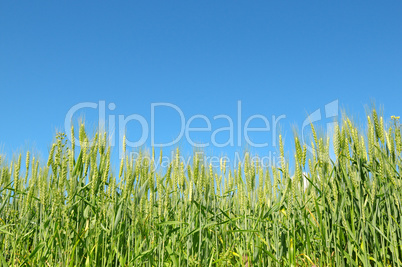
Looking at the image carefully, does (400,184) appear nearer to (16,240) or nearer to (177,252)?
(177,252)

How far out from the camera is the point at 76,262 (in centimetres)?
200

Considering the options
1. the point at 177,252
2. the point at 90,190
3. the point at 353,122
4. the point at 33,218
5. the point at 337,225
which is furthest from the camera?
the point at 33,218

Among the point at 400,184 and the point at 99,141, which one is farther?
the point at 99,141

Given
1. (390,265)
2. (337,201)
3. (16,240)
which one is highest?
(337,201)

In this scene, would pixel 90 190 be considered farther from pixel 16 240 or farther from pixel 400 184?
pixel 400 184

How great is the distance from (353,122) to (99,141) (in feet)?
6.09

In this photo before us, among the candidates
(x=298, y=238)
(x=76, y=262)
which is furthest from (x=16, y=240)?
(x=298, y=238)

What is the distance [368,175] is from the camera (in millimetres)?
2223

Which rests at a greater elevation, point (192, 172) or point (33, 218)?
point (192, 172)

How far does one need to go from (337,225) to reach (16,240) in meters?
1.99

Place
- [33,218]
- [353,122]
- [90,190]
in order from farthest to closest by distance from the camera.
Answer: [33,218] < [353,122] < [90,190]

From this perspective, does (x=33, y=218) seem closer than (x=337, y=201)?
No

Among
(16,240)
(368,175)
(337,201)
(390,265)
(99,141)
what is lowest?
(390,265)

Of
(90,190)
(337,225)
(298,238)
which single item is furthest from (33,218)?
(337,225)
